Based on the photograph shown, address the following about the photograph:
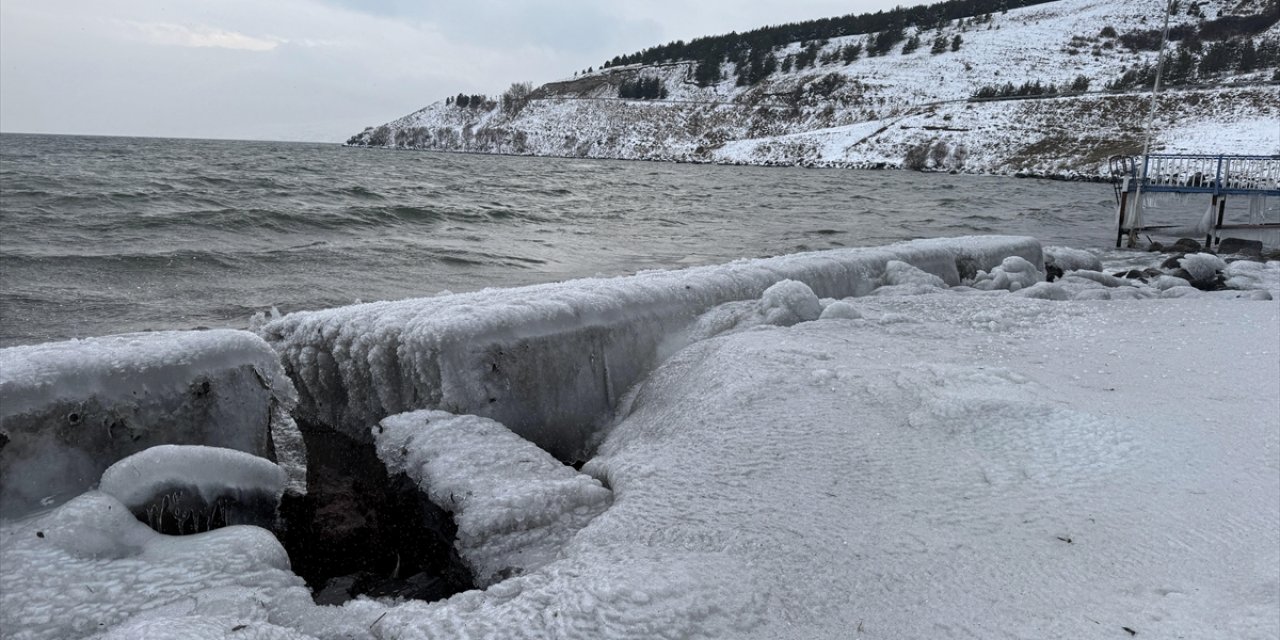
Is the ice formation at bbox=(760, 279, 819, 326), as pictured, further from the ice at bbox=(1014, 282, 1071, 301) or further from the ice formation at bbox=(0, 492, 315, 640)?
the ice formation at bbox=(0, 492, 315, 640)

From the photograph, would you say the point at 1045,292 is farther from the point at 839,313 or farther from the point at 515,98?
the point at 515,98

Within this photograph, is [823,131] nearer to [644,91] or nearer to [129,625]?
[644,91]

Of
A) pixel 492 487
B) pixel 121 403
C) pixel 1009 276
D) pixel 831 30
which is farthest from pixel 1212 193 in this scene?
pixel 831 30

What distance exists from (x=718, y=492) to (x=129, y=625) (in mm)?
1614

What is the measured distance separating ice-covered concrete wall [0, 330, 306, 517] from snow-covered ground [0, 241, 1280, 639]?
236mm

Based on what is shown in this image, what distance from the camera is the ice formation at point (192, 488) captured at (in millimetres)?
2131

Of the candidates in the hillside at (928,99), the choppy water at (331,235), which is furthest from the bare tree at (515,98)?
the choppy water at (331,235)

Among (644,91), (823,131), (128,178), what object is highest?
(644,91)

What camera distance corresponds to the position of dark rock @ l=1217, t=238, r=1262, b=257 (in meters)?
11.3

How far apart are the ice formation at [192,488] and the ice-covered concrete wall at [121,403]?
175 millimetres

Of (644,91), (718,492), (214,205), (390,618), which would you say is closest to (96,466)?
(390,618)

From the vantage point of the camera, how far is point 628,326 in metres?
3.74

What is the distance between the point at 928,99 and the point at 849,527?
83643 mm

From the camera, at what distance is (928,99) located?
249 feet
